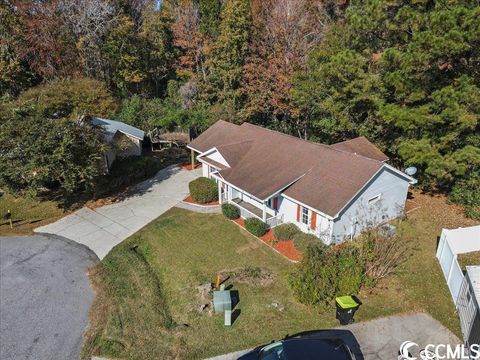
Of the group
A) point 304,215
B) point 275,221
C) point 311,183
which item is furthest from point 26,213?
point 311,183

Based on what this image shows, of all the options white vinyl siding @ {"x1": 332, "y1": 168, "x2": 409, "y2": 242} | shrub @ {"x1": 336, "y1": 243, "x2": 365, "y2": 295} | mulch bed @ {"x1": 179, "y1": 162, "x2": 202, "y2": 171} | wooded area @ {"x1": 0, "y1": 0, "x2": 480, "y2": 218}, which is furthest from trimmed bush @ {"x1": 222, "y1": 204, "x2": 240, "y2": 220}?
mulch bed @ {"x1": 179, "y1": 162, "x2": 202, "y2": 171}

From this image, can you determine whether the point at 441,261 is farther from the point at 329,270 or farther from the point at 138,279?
the point at 138,279

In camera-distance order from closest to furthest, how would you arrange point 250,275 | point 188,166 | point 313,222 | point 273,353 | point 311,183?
point 273,353 → point 250,275 → point 313,222 → point 311,183 → point 188,166

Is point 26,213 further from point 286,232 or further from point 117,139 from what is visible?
point 286,232

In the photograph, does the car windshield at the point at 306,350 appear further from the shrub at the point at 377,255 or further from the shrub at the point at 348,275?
the shrub at the point at 377,255

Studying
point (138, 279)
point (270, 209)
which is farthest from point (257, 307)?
point (270, 209)

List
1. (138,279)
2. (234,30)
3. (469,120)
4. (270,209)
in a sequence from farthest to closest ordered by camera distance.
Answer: (234,30) < (270,209) < (469,120) < (138,279)
